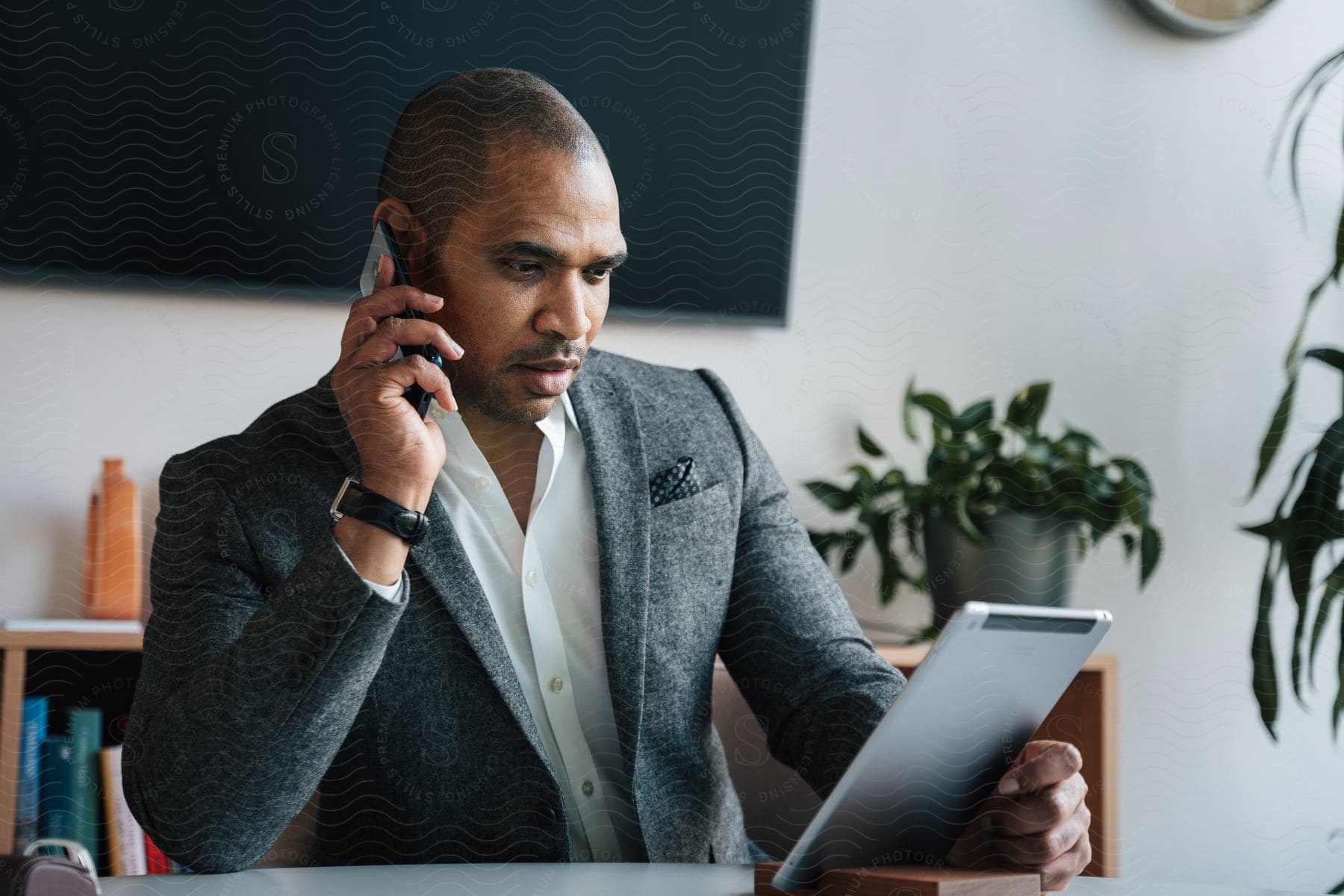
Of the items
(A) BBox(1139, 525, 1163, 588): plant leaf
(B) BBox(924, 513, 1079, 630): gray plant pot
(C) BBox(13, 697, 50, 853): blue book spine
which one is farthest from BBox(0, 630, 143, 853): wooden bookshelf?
(A) BBox(1139, 525, 1163, 588): plant leaf

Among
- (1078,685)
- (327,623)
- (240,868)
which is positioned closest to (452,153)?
(327,623)

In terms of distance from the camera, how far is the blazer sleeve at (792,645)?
848mm

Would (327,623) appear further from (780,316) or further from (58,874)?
(780,316)

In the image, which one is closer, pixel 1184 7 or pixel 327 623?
pixel 327 623

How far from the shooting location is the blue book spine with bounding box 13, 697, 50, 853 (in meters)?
1.13

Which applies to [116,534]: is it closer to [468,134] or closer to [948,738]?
[468,134]

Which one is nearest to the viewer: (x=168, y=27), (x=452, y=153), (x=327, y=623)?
(x=327, y=623)

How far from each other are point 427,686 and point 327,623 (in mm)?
153

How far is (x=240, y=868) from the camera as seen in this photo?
717 millimetres

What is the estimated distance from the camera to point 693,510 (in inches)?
36.3

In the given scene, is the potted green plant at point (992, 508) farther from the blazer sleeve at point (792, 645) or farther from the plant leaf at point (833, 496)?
the blazer sleeve at point (792, 645)

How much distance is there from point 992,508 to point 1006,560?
63 millimetres

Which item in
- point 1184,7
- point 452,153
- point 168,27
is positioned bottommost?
point 452,153

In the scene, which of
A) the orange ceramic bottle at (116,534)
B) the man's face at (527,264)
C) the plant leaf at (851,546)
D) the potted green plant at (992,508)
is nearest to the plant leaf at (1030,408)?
the potted green plant at (992,508)
